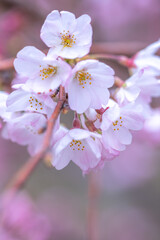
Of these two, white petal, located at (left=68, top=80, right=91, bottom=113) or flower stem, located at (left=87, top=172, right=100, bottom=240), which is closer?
white petal, located at (left=68, top=80, right=91, bottom=113)

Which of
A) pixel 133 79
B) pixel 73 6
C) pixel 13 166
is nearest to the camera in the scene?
pixel 133 79

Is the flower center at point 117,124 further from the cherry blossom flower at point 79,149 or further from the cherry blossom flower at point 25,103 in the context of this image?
the cherry blossom flower at point 25,103

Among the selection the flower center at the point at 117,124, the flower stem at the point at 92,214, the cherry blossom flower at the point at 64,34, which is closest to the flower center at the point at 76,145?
the flower center at the point at 117,124

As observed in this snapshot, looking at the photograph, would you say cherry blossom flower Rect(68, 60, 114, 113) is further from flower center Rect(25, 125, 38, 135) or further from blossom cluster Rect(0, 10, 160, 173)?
flower center Rect(25, 125, 38, 135)

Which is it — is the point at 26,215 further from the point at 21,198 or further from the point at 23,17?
the point at 23,17

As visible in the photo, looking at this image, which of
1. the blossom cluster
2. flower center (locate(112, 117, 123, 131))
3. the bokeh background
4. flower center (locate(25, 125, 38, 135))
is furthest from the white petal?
the bokeh background

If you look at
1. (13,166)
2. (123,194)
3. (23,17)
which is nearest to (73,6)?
(23,17)
